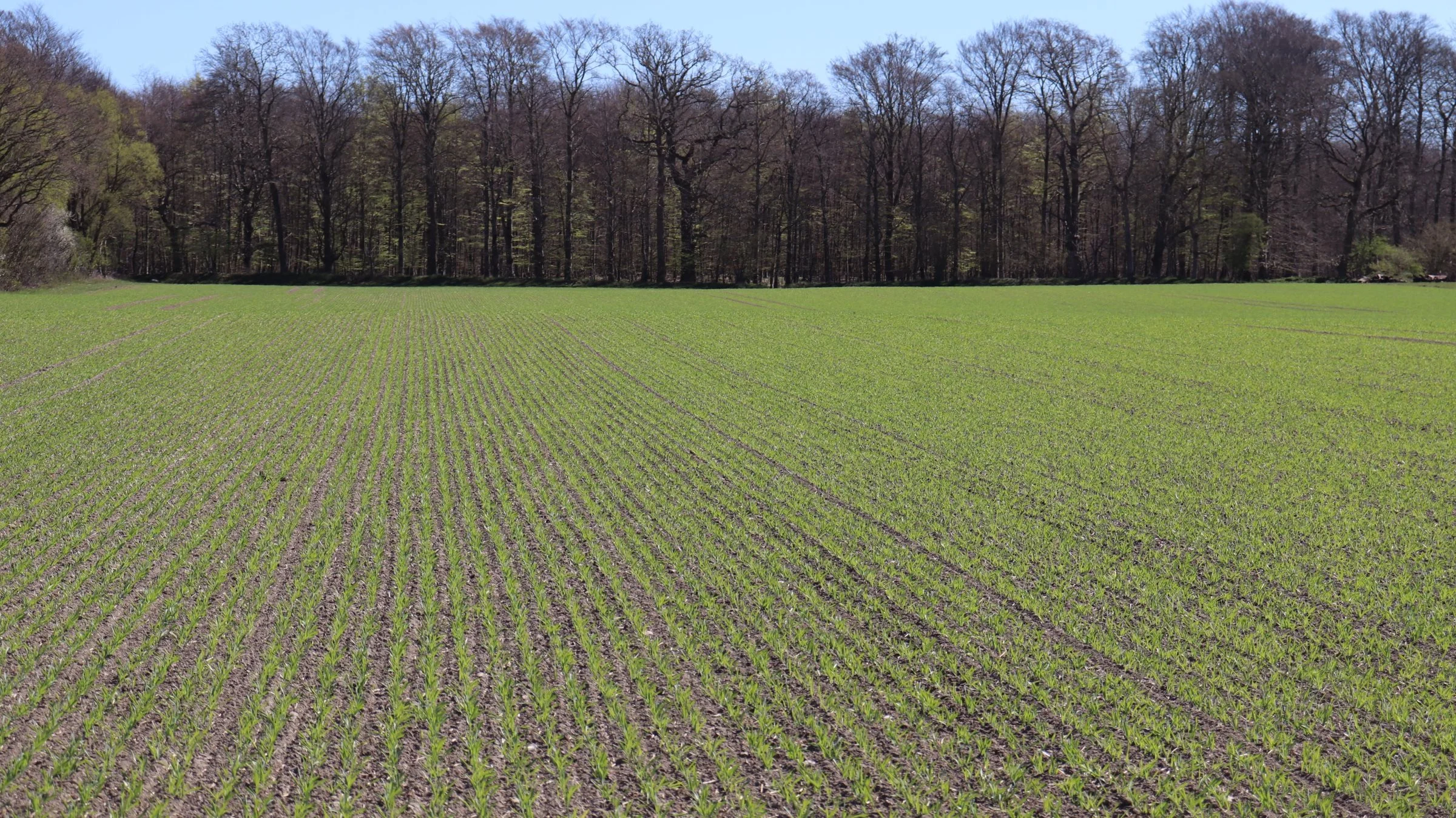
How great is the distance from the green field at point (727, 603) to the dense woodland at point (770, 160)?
151 feet

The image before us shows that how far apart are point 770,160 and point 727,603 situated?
55902 mm

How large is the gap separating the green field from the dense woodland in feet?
151

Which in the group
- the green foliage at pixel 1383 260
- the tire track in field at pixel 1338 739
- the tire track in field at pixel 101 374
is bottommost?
the tire track in field at pixel 1338 739

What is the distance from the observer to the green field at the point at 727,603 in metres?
4.25

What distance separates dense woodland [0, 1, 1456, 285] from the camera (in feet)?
182

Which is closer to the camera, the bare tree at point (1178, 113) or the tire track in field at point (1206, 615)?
the tire track in field at point (1206, 615)

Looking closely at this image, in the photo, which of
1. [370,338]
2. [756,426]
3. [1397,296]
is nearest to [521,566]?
[756,426]

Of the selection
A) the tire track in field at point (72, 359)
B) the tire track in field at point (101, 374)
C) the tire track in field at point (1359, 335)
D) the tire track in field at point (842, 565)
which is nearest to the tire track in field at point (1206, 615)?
the tire track in field at point (842, 565)

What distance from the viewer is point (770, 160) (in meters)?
59.7

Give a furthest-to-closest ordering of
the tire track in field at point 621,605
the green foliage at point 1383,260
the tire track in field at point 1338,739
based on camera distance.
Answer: the green foliage at point 1383,260
the tire track in field at point 621,605
the tire track in field at point 1338,739

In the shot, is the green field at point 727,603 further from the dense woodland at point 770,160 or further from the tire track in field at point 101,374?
the dense woodland at point 770,160

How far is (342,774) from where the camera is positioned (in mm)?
4207

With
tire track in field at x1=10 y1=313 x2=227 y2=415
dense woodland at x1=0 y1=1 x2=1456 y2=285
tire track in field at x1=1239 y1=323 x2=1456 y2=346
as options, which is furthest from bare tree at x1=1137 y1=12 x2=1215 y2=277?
tire track in field at x1=10 y1=313 x2=227 y2=415

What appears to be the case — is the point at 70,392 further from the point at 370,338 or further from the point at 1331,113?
the point at 1331,113
